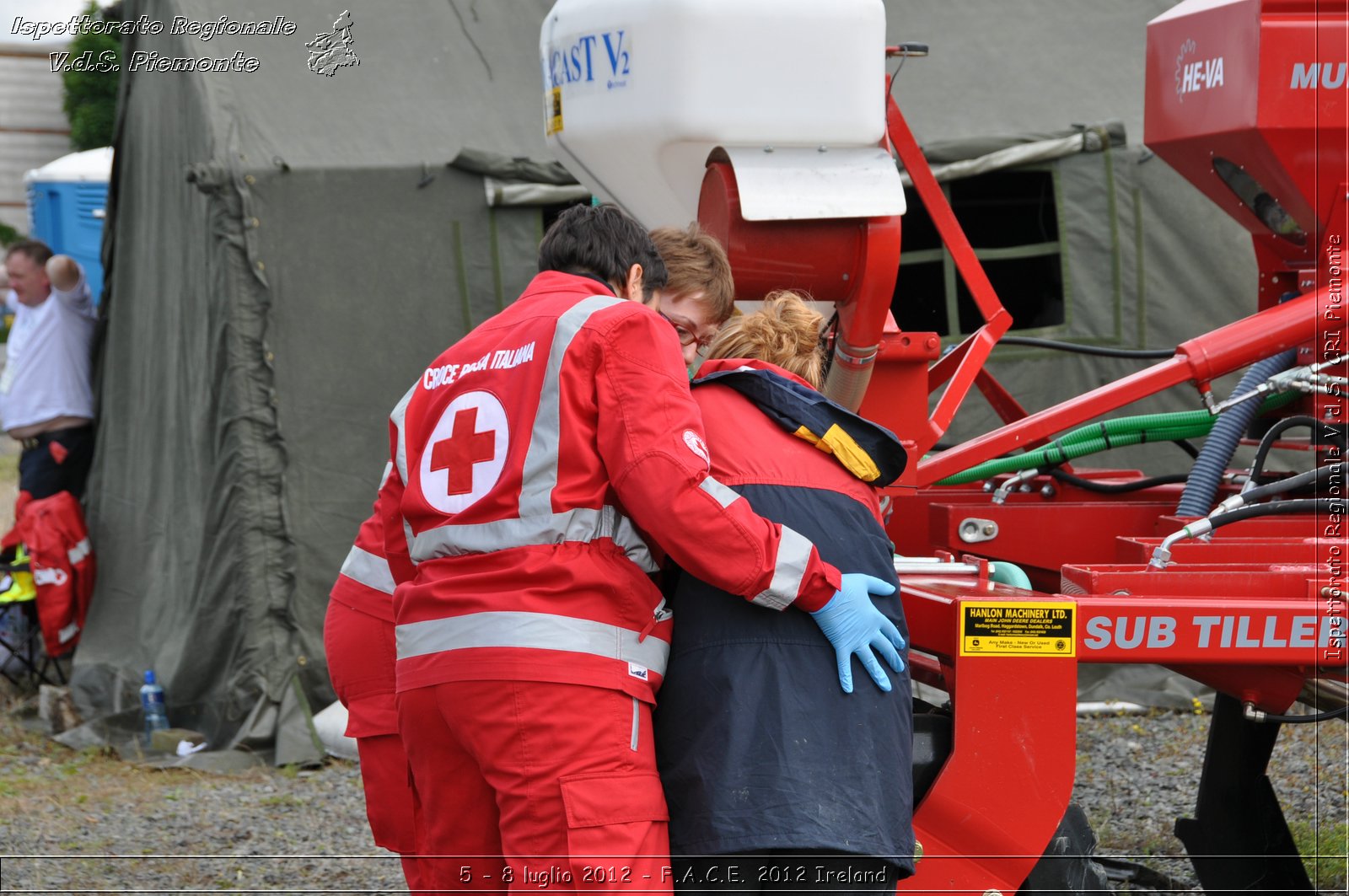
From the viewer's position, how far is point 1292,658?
9.02 feet

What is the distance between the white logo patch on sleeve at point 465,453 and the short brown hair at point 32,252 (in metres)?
5.03

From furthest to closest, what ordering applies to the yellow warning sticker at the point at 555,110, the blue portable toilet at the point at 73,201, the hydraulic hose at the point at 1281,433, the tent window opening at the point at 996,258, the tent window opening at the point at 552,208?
the blue portable toilet at the point at 73,201, the tent window opening at the point at 996,258, the tent window opening at the point at 552,208, the yellow warning sticker at the point at 555,110, the hydraulic hose at the point at 1281,433

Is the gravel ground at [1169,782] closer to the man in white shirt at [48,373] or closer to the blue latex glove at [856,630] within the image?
the blue latex glove at [856,630]

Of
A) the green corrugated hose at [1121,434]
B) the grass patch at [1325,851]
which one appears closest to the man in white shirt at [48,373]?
the green corrugated hose at [1121,434]

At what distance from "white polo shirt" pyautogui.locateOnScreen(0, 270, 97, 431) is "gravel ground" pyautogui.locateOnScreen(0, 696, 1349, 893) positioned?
1474 mm

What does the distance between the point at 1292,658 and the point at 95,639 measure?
5346 mm

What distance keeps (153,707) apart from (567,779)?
4.41 meters

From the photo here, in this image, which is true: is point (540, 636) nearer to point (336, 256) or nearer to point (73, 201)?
point (336, 256)

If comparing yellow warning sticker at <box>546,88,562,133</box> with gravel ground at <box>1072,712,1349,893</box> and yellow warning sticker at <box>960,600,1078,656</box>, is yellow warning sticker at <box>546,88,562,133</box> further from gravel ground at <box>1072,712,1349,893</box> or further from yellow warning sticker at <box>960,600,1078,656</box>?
gravel ground at <box>1072,712,1349,893</box>

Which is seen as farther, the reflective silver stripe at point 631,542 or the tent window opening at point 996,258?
the tent window opening at point 996,258

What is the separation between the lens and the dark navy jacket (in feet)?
7.22

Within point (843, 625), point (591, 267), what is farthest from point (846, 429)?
point (591, 267)

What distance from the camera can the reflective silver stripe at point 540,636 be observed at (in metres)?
2.19

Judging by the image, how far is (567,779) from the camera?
2.15 meters
